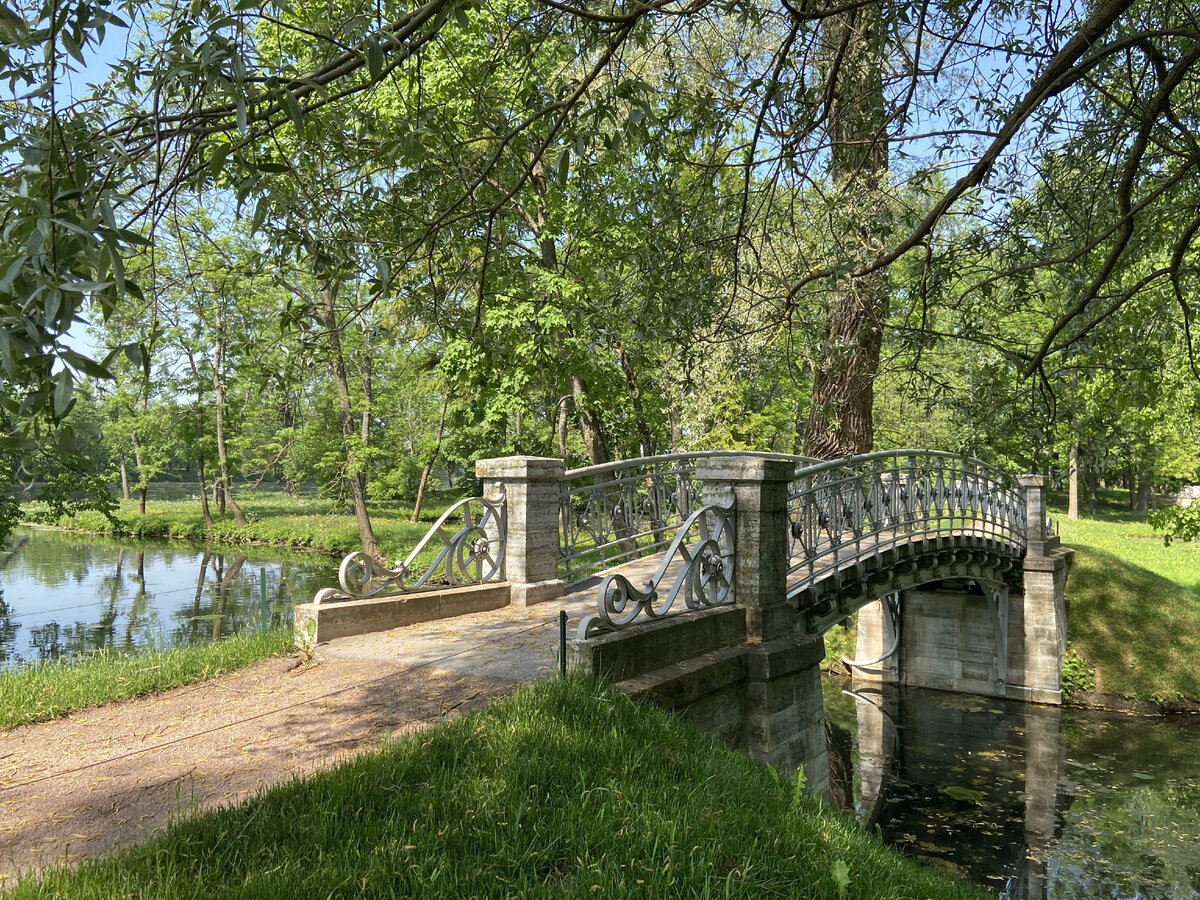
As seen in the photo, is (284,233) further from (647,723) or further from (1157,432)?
(1157,432)

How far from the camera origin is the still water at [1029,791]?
985 cm

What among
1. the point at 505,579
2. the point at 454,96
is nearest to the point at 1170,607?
the point at 505,579

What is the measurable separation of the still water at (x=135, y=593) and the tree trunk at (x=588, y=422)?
21.3ft

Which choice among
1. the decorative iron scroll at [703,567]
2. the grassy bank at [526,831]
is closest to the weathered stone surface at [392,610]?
the decorative iron scroll at [703,567]

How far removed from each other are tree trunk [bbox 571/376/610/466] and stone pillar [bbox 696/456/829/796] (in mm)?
8916

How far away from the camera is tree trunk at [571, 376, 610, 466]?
16.1 m

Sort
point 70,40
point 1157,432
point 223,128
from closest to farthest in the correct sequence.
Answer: point 70,40, point 223,128, point 1157,432

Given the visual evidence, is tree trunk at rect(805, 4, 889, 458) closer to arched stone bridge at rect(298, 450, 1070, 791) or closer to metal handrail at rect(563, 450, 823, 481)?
metal handrail at rect(563, 450, 823, 481)

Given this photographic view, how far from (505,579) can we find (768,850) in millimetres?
4998

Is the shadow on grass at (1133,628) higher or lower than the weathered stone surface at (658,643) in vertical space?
lower

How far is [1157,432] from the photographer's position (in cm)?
1669

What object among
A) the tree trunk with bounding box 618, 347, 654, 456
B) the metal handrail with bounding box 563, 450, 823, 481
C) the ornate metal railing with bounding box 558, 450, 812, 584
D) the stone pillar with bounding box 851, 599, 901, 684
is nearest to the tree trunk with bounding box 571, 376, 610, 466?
the tree trunk with bounding box 618, 347, 654, 456

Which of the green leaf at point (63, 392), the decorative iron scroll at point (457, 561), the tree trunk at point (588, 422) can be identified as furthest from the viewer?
the tree trunk at point (588, 422)

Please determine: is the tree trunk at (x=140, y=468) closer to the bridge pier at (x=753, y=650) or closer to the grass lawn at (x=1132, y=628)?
the bridge pier at (x=753, y=650)
